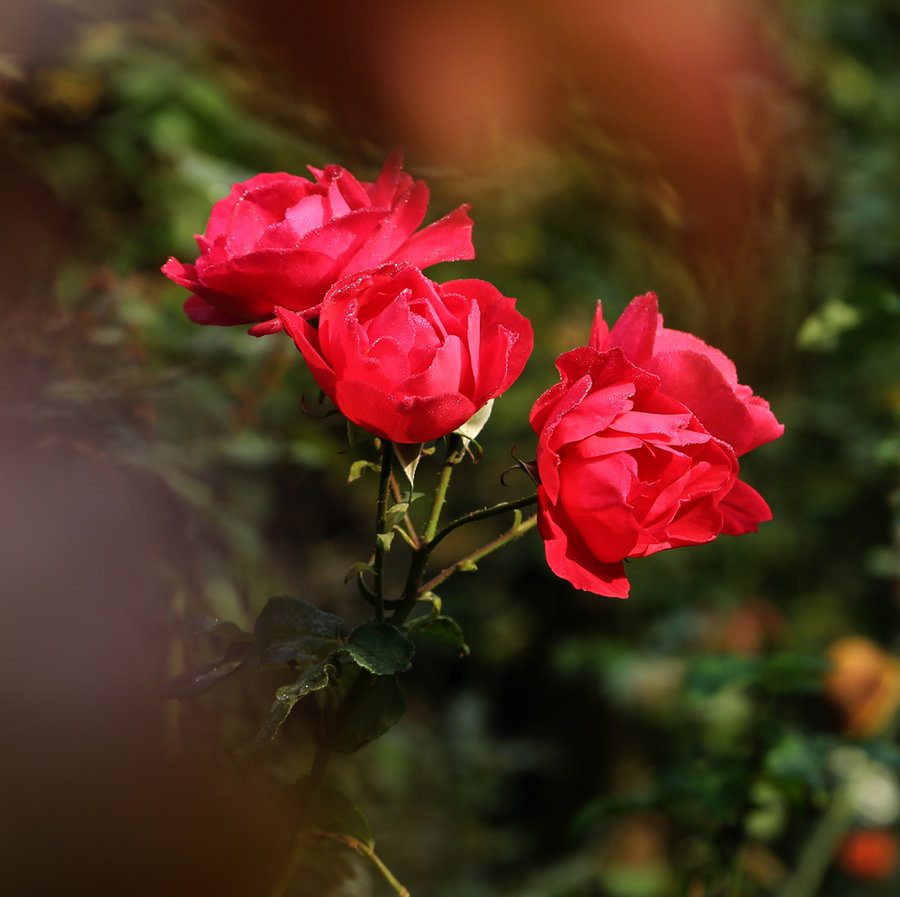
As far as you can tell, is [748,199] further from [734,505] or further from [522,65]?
[734,505]

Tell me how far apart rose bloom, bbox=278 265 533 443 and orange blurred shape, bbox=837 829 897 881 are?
4.87ft

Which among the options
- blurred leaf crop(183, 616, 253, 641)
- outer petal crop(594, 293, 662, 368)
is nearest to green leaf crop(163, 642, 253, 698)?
blurred leaf crop(183, 616, 253, 641)

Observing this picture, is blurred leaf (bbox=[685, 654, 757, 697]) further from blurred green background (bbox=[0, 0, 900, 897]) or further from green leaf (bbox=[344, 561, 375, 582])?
green leaf (bbox=[344, 561, 375, 582])

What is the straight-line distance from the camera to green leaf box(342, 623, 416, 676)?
37 centimetres

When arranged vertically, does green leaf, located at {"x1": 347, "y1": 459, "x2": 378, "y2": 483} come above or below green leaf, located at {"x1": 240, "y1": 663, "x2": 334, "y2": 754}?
above

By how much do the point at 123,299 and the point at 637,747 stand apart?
1.40 meters

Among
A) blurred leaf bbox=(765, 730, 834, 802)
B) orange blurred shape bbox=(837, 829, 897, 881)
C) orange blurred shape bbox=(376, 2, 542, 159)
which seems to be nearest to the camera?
blurred leaf bbox=(765, 730, 834, 802)

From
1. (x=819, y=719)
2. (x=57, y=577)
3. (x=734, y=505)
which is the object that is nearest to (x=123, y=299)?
(x=57, y=577)

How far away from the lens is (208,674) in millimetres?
407

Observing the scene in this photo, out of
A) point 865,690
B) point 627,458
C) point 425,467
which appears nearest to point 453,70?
point 425,467

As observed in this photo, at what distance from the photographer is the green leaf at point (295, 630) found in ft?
1.34

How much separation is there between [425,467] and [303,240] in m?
1.13

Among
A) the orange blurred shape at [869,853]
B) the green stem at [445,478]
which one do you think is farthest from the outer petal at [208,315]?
the orange blurred shape at [869,853]

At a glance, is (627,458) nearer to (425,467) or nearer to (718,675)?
(718,675)
